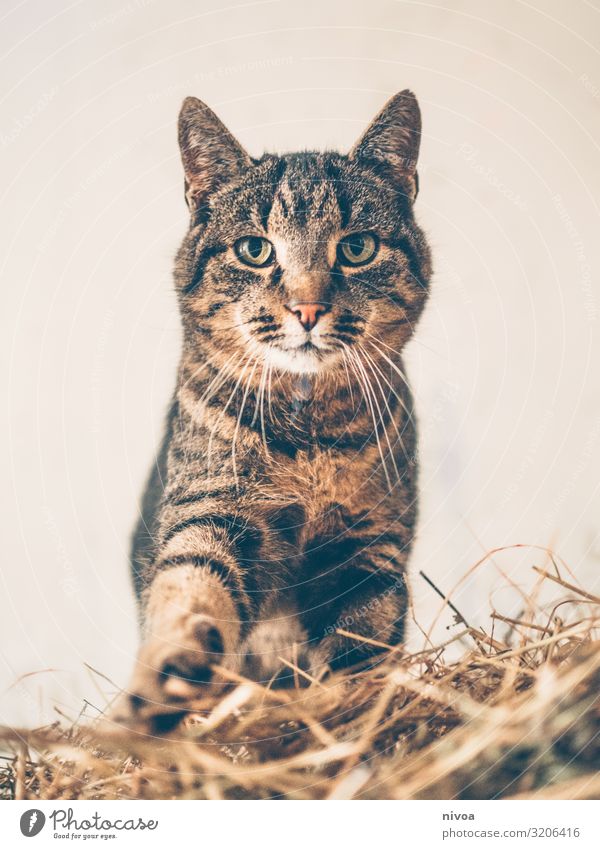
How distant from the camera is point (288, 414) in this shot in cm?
145

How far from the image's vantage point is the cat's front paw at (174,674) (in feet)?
3.90

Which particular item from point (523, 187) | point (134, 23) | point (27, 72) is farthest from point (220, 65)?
point (523, 187)

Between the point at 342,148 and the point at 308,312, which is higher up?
the point at 342,148

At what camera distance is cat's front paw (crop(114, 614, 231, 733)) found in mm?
1188

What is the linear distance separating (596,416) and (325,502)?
62 centimetres
